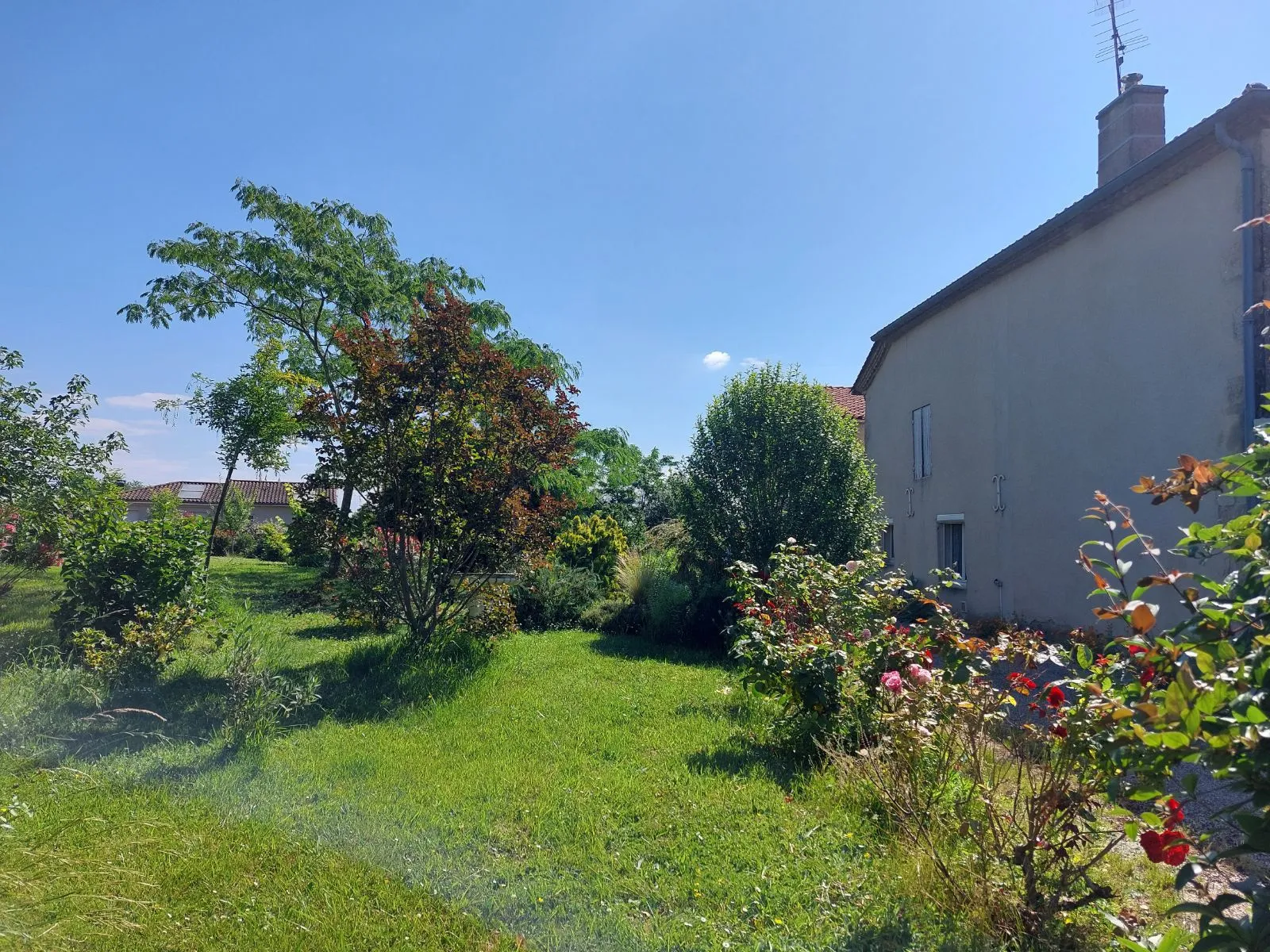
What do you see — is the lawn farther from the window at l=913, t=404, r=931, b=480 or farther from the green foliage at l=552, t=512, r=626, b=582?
the window at l=913, t=404, r=931, b=480

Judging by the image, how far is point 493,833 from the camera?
377 centimetres

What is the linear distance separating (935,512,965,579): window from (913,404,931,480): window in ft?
3.85

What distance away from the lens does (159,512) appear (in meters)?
8.10

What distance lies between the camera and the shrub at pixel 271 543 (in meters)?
25.3

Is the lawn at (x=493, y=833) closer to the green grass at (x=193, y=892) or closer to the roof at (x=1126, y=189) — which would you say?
the green grass at (x=193, y=892)

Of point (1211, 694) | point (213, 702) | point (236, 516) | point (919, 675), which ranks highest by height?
point (236, 516)

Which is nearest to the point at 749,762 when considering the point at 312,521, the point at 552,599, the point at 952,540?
the point at 312,521

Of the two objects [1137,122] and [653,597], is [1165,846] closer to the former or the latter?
[653,597]

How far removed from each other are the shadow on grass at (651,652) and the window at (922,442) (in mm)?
7058

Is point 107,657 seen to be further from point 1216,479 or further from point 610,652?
point 1216,479

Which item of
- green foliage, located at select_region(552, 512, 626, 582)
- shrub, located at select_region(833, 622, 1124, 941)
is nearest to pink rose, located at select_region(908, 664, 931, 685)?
shrub, located at select_region(833, 622, 1124, 941)

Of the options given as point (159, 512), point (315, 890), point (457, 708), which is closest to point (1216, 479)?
point (315, 890)

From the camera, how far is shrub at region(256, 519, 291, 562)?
2534 centimetres

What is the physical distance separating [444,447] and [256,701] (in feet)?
9.88
